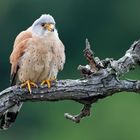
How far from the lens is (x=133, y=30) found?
113 ft

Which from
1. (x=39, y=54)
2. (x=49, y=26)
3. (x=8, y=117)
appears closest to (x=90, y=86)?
(x=39, y=54)

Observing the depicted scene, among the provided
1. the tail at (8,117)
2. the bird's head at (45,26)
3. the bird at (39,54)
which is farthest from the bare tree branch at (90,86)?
the bird's head at (45,26)

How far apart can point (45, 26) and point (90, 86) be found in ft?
3.99

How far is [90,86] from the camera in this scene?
35.7ft

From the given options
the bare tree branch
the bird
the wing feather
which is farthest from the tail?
the bare tree branch

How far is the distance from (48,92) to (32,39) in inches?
35.1

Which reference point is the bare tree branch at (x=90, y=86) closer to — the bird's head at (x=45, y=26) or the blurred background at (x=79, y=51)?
the bird's head at (x=45, y=26)

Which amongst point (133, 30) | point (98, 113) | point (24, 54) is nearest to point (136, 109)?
point (98, 113)

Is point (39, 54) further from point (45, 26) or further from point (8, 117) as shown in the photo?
point (8, 117)

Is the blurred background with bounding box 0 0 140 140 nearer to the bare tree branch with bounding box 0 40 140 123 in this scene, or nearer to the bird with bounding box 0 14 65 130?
the bird with bounding box 0 14 65 130

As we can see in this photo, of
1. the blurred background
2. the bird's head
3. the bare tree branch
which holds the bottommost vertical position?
the blurred background

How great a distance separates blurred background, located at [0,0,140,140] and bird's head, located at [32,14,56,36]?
15.1 meters

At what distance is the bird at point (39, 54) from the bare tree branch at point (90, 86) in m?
0.45

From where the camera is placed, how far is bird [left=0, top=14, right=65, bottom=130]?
11648mm
